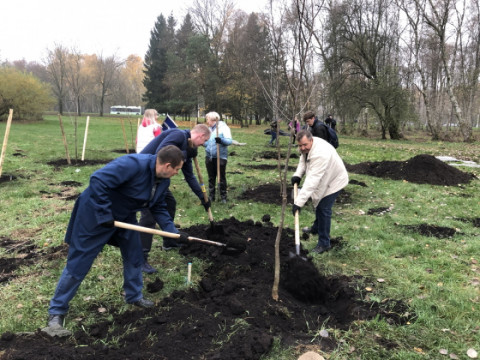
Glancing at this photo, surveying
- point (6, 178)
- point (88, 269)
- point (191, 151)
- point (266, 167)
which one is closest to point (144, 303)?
point (88, 269)

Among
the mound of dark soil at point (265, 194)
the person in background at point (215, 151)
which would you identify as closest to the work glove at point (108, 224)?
the person in background at point (215, 151)

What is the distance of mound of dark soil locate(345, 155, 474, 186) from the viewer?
916cm

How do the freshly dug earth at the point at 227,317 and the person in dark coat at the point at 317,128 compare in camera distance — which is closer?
the freshly dug earth at the point at 227,317

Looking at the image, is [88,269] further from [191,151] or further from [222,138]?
[222,138]

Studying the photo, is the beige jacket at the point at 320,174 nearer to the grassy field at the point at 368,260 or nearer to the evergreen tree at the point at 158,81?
the grassy field at the point at 368,260

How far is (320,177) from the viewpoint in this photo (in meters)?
4.35

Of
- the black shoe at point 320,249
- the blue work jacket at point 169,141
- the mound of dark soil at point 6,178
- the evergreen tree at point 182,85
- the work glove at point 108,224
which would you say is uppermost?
the evergreen tree at point 182,85

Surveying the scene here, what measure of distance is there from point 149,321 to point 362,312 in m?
2.23

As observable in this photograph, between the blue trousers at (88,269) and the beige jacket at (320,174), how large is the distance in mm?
2203

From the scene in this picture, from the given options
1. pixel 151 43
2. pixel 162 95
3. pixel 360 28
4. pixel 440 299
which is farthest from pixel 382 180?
pixel 151 43

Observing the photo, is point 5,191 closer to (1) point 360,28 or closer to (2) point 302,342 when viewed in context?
(2) point 302,342

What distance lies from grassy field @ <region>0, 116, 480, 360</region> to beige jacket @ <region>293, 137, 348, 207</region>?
982 millimetres

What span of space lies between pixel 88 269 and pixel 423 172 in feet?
31.7

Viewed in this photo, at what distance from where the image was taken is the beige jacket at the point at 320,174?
14.3 feet
